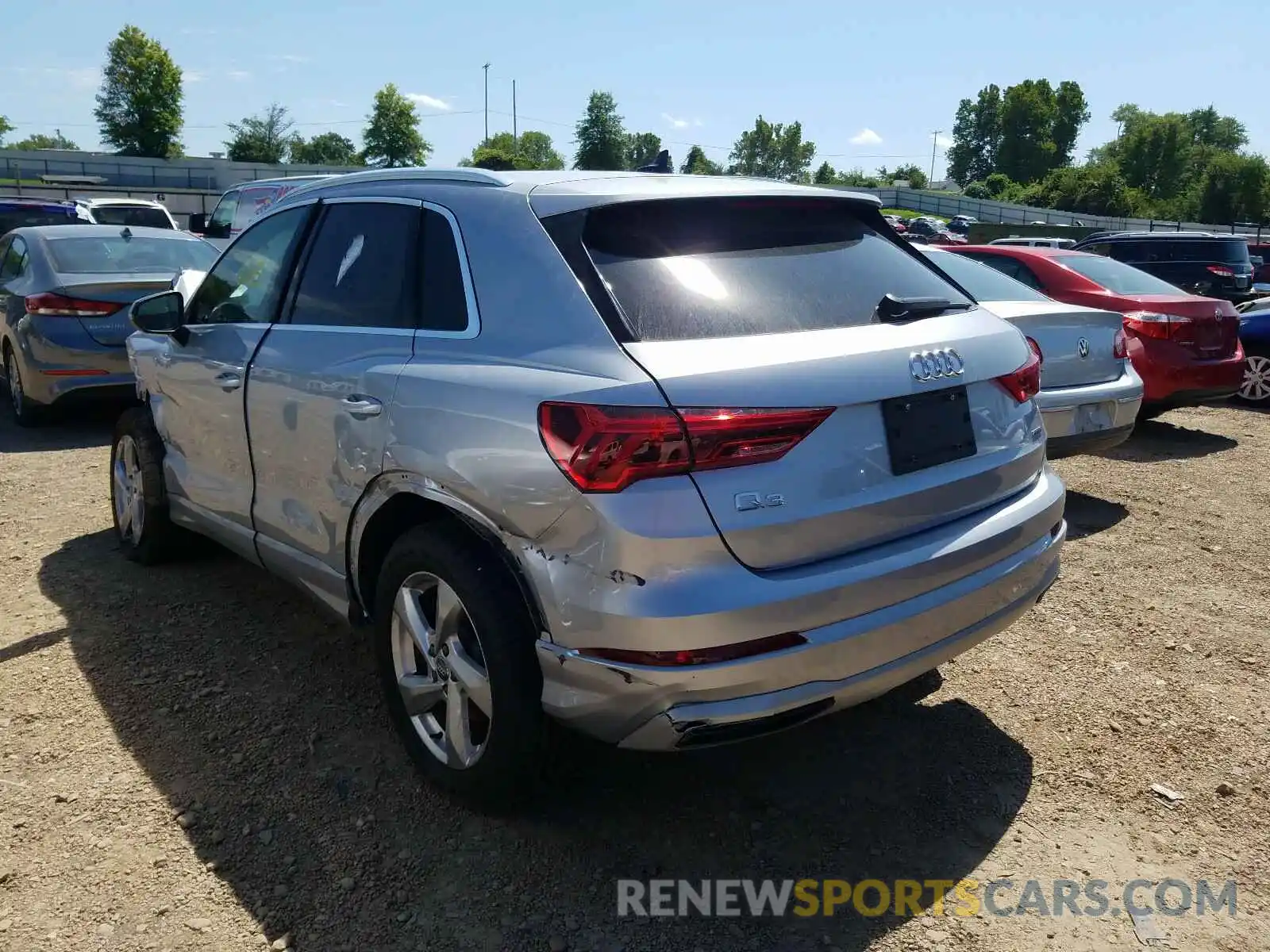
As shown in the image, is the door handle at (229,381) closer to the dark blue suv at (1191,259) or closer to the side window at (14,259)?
the side window at (14,259)

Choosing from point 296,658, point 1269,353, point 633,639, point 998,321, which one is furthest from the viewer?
point 1269,353

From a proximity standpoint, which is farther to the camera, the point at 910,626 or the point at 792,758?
the point at 792,758

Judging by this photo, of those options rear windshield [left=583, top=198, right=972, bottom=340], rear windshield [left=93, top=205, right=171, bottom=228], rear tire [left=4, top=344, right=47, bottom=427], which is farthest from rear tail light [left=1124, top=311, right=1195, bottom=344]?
rear windshield [left=93, top=205, right=171, bottom=228]

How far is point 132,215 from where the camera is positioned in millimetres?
16875

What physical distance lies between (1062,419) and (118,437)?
5.07m

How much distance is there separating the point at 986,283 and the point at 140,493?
5.12m

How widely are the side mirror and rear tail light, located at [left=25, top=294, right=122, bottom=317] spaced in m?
4.00

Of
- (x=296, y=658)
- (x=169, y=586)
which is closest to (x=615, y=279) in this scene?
(x=296, y=658)

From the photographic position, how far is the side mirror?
4.25m

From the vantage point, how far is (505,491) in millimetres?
2492

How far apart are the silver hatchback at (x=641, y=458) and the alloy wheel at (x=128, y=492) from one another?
169 cm

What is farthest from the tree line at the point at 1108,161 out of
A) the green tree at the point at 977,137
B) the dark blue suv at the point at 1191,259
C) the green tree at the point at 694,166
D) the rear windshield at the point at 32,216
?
the rear windshield at the point at 32,216

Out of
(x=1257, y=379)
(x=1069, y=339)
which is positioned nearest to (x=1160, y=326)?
(x=1069, y=339)

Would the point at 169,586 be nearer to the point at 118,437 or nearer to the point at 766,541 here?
the point at 118,437
